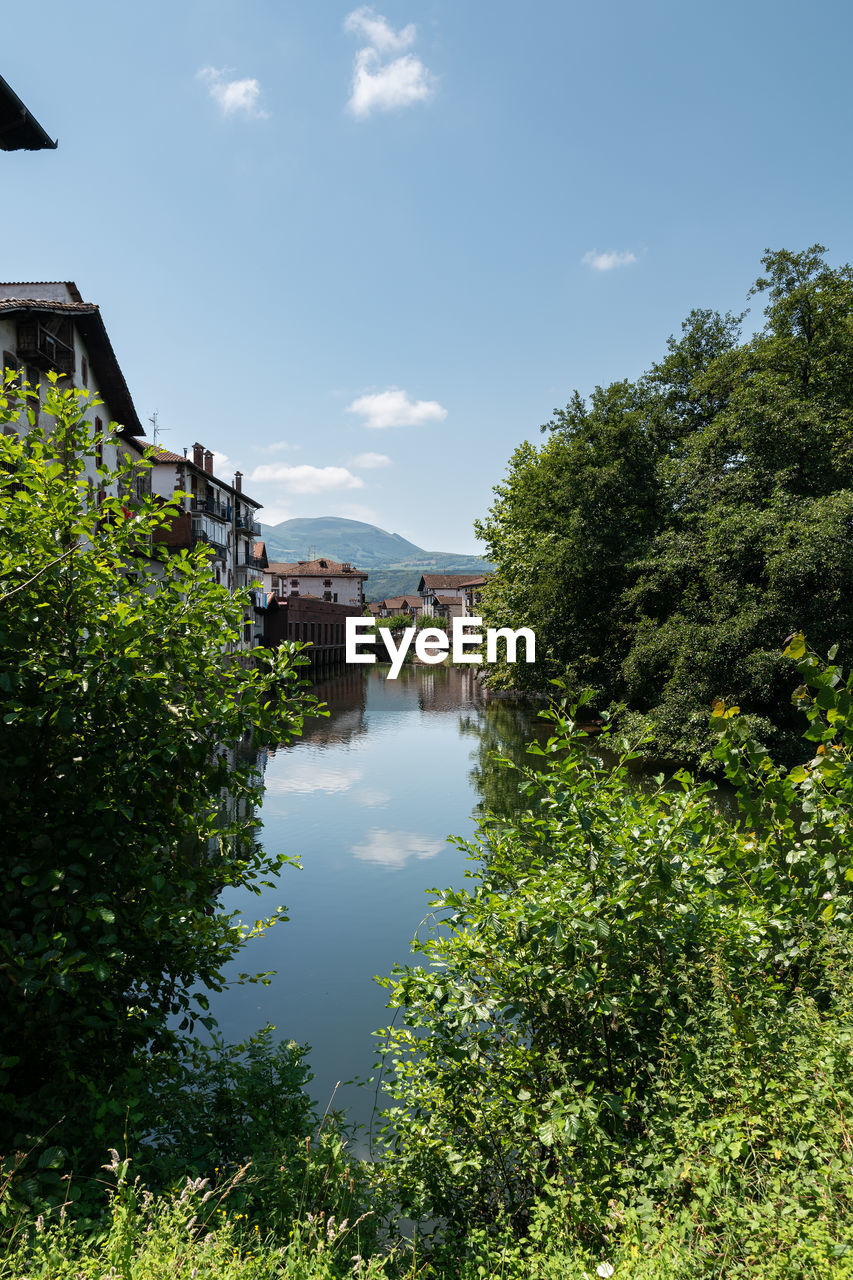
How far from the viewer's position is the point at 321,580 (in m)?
119

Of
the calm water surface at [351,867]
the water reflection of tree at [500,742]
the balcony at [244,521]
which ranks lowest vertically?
the calm water surface at [351,867]

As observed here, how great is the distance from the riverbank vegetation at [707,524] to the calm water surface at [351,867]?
18.6 feet

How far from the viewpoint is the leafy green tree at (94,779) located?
4.01m

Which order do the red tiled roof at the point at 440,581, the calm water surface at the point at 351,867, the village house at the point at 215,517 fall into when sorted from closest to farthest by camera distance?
the calm water surface at the point at 351,867, the village house at the point at 215,517, the red tiled roof at the point at 440,581

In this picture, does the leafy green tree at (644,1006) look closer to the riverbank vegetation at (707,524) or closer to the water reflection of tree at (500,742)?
the water reflection of tree at (500,742)

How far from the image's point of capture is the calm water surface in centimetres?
952

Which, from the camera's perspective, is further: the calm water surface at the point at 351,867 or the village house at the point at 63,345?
the village house at the point at 63,345

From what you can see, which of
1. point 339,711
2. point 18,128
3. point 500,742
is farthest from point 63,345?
point 339,711

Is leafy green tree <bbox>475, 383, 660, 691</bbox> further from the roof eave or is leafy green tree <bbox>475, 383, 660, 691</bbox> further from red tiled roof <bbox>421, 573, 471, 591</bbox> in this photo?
red tiled roof <bbox>421, 573, 471, 591</bbox>

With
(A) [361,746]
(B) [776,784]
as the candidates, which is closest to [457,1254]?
(B) [776,784]

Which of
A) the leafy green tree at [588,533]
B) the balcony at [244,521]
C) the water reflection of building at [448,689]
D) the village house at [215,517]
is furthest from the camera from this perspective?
the balcony at [244,521]

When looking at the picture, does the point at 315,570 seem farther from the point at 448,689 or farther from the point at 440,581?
the point at 448,689

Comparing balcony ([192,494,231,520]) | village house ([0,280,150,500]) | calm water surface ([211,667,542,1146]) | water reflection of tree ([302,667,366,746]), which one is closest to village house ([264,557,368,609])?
water reflection of tree ([302,667,366,746])

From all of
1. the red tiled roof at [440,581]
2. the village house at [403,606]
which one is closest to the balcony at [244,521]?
the red tiled roof at [440,581]
